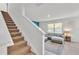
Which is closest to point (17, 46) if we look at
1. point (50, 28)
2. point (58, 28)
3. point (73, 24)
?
point (50, 28)

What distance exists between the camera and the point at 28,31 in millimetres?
3219

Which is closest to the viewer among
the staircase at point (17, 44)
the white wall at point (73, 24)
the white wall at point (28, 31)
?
the white wall at point (73, 24)

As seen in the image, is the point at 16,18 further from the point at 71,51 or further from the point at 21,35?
the point at 71,51

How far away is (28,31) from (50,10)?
96 centimetres

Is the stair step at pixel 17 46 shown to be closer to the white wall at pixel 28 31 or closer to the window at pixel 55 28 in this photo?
the white wall at pixel 28 31

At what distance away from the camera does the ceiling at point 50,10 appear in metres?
2.45

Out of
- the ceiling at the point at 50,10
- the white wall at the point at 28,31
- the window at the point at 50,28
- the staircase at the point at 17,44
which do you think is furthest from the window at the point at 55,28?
the staircase at the point at 17,44

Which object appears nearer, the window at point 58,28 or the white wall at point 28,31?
the window at point 58,28

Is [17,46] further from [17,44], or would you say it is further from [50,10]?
[50,10]

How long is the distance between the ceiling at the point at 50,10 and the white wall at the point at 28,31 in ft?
0.98

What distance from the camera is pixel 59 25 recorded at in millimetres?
2484

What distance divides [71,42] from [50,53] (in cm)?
45
